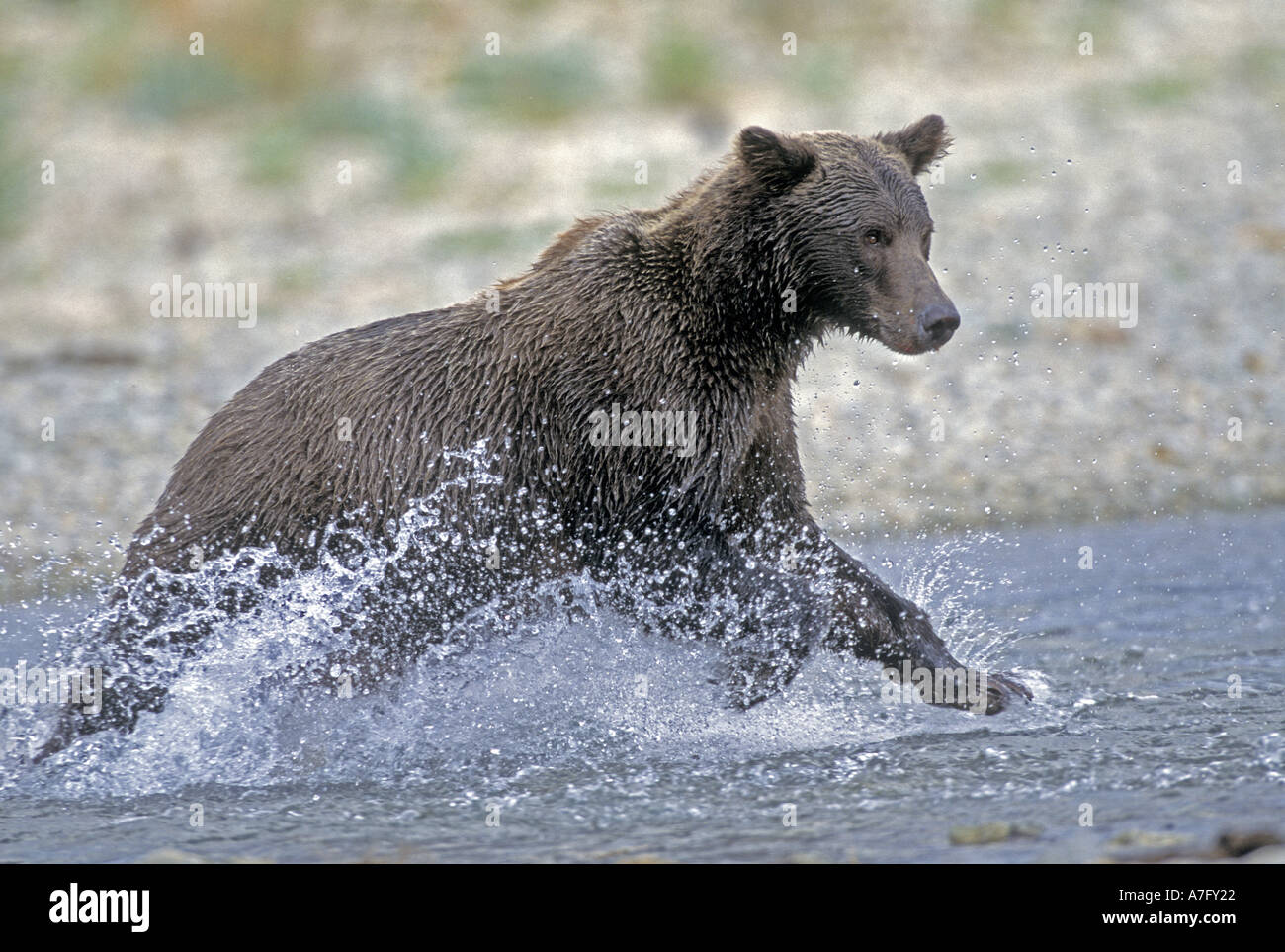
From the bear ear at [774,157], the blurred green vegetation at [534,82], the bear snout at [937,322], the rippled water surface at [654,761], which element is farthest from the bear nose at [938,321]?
the blurred green vegetation at [534,82]

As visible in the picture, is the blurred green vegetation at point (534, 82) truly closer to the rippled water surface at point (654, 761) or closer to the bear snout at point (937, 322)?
the rippled water surface at point (654, 761)

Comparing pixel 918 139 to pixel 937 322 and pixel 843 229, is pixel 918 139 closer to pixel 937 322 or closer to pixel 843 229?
pixel 843 229

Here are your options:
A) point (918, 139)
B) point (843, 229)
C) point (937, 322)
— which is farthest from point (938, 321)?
point (918, 139)

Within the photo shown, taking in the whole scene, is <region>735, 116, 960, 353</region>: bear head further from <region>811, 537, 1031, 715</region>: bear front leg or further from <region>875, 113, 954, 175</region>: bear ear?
<region>811, 537, 1031, 715</region>: bear front leg

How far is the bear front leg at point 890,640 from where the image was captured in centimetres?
650

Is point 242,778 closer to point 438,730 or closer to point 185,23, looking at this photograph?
point 438,730

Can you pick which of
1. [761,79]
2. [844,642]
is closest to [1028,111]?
[761,79]

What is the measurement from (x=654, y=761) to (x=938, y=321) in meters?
1.90

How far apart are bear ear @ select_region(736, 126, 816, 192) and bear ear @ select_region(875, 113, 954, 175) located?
56cm

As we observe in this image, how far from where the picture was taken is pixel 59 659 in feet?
24.8

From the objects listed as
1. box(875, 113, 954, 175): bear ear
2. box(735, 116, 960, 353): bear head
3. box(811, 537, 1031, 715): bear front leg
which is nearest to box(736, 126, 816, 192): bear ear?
box(735, 116, 960, 353): bear head

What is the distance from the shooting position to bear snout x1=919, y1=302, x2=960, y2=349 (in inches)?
244

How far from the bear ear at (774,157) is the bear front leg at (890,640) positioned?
54.8 inches
